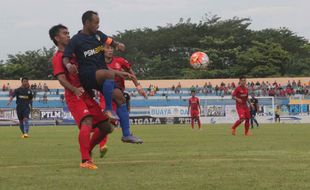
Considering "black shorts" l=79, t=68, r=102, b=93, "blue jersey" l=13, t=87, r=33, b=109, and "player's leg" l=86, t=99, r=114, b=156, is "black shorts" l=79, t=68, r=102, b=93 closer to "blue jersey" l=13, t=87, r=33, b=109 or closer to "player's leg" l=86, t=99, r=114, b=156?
"player's leg" l=86, t=99, r=114, b=156

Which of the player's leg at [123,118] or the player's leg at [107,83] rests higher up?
the player's leg at [107,83]

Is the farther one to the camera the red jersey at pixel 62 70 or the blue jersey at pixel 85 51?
the red jersey at pixel 62 70

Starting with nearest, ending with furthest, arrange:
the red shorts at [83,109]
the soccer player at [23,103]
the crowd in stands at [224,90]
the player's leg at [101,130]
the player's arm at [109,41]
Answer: the red shorts at [83,109] < the player's arm at [109,41] < the player's leg at [101,130] < the soccer player at [23,103] < the crowd in stands at [224,90]

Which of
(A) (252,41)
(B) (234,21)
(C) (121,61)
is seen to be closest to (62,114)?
(C) (121,61)

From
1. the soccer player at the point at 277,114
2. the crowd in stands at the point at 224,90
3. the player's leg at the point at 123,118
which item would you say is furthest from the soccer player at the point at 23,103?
the soccer player at the point at 277,114

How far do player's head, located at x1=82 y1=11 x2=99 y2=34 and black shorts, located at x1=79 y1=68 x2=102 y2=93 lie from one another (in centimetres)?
61

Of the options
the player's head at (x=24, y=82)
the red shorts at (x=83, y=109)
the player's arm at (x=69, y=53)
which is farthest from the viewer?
the player's head at (x=24, y=82)

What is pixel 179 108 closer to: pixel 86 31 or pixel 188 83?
pixel 188 83

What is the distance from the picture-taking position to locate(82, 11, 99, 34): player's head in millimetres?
9285

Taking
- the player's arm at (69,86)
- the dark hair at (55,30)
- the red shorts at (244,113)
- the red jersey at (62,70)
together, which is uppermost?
the dark hair at (55,30)

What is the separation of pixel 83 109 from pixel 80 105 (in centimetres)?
8

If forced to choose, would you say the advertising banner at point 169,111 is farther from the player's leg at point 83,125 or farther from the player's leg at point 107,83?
the player's leg at point 83,125

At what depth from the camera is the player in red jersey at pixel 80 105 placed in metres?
9.31

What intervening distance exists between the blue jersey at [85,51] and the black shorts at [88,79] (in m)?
0.04
